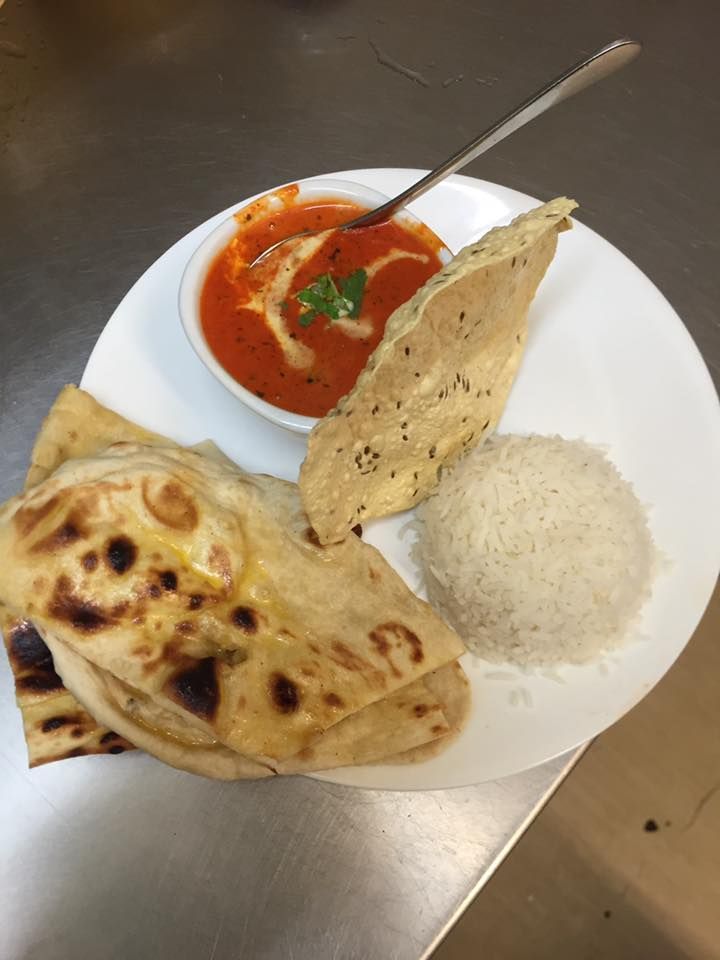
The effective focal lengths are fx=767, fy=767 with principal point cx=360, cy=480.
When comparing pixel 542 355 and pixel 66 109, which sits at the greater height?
pixel 66 109

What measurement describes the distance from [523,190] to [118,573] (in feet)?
6.67

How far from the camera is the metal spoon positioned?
1772 millimetres

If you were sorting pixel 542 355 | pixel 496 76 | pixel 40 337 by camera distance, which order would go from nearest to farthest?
pixel 542 355, pixel 40 337, pixel 496 76

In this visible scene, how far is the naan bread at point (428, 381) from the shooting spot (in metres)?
1.34

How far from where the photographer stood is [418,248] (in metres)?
1.78

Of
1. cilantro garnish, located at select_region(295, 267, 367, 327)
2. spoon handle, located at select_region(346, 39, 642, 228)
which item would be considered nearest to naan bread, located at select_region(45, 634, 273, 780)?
cilantro garnish, located at select_region(295, 267, 367, 327)

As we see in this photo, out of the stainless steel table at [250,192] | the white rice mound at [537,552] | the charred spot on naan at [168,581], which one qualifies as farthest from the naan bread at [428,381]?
the stainless steel table at [250,192]

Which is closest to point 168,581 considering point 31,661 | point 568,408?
point 31,661

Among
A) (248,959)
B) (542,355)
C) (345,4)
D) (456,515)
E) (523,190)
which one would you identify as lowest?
(248,959)

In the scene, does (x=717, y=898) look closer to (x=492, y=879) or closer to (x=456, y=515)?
(x=492, y=879)

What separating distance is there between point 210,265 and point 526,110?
84 cm

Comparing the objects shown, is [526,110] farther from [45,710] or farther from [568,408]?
[45,710]

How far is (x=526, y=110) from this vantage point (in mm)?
1825

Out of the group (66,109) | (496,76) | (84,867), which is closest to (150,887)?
(84,867)
